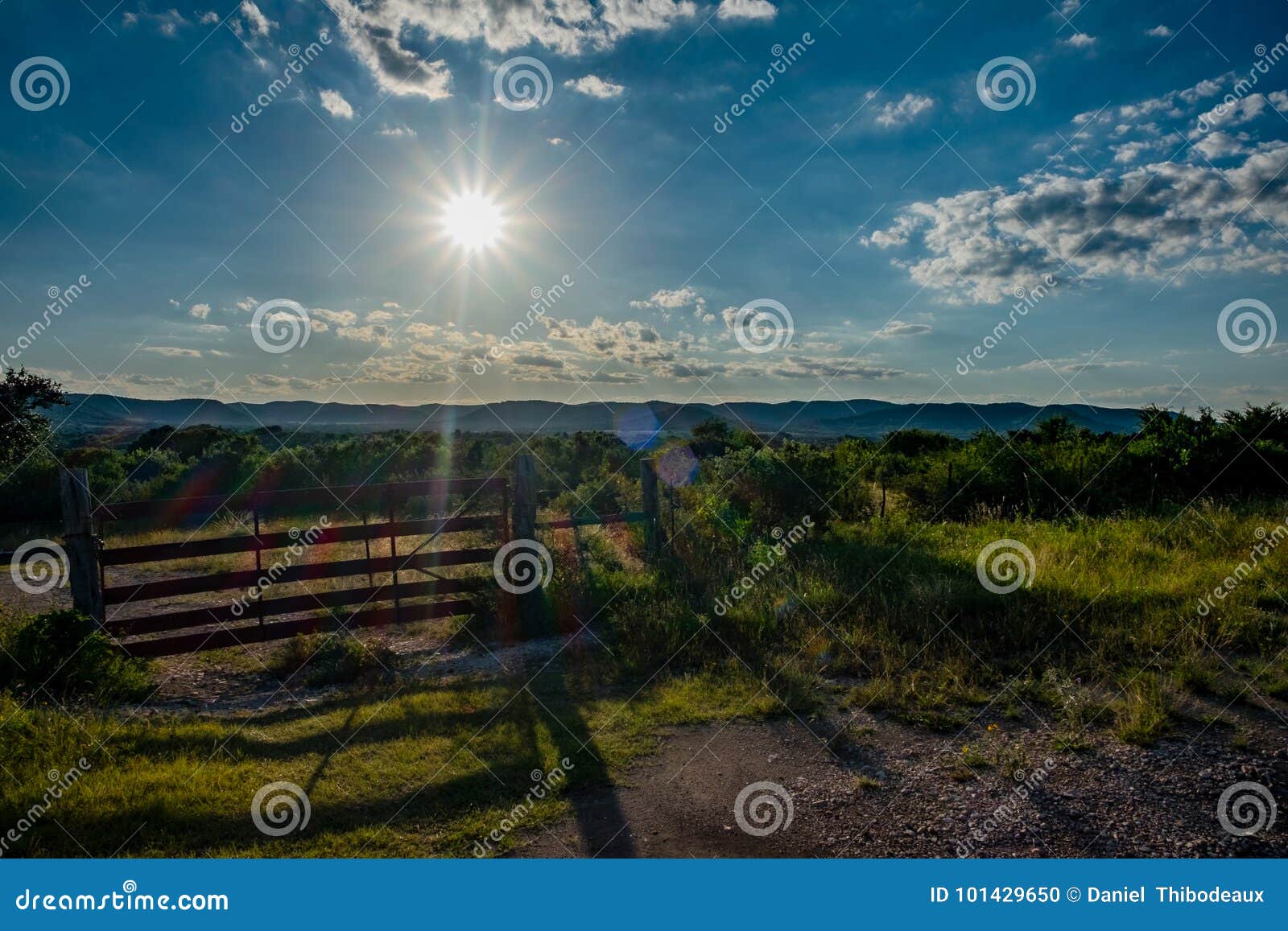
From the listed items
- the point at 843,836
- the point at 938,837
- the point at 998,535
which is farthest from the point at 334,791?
the point at 998,535

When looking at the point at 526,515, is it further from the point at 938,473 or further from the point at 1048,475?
the point at 1048,475

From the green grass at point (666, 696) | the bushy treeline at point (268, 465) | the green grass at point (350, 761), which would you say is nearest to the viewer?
the green grass at point (350, 761)

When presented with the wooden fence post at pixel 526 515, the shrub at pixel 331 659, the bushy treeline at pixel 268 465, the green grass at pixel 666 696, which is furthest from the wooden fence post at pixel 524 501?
the bushy treeline at pixel 268 465

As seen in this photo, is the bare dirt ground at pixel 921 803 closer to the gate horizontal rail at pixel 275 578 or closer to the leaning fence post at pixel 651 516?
the gate horizontal rail at pixel 275 578

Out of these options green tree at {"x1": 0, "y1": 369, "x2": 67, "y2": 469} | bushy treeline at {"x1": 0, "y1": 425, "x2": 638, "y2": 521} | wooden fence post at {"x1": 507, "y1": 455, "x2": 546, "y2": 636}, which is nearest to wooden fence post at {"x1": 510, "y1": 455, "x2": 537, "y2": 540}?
wooden fence post at {"x1": 507, "y1": 455, "x2": 546, "y2": 636}

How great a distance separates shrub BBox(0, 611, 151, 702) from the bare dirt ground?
5.55 m

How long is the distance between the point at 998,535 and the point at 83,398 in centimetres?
2229

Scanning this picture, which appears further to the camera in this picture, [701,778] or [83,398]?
[83,398]

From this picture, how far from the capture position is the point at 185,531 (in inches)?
741

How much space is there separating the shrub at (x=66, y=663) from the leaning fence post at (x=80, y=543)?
9.8 inches

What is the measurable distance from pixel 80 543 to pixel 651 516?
25.1 feet

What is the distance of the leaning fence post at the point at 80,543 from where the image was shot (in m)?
8.16

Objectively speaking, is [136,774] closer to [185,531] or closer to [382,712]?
[382,712]

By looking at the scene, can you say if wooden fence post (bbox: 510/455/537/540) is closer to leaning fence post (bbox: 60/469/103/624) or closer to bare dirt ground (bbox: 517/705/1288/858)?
bare dirt ground (bbox: 517/705/1288/858)
